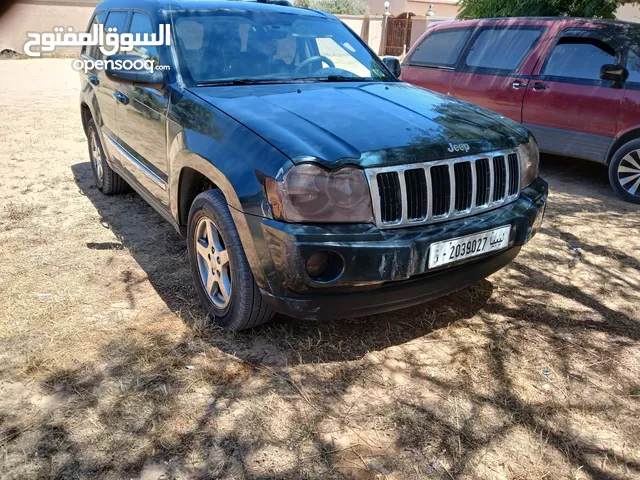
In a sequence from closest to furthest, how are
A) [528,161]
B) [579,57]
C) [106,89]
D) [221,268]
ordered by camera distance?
[221,268]
[528,161]
[106,89]
[579,57]

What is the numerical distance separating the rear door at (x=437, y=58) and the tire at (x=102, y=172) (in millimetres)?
4155

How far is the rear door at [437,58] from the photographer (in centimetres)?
703

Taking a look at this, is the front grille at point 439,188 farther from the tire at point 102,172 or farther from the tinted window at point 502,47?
the tinted window at point 502,47

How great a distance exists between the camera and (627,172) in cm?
570

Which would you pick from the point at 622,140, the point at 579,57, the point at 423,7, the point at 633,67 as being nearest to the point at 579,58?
the point at 579,57

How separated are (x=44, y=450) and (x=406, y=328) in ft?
6.34

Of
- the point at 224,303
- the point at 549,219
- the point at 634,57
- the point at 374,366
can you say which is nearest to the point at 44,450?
the point at 224,303

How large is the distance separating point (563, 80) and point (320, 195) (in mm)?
4731

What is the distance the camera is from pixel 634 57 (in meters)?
5.54

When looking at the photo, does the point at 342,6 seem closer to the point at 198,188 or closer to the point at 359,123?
the point at 198,188

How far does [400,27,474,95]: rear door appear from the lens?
703cm

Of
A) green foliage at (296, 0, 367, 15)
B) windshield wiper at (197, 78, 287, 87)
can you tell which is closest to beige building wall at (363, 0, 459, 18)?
green foliage at (296, 0, 367, 15)

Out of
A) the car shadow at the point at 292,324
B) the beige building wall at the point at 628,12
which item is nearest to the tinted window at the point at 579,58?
the car shadow at the point at 292,324

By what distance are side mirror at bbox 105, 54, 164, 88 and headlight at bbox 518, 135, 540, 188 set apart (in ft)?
7.10
